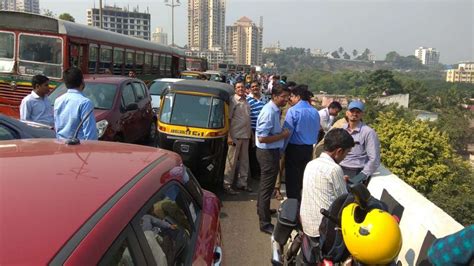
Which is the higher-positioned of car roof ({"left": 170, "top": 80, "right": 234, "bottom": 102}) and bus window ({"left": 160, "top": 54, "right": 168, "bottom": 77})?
bus window ({"left": 160, "top": 54, "right": 168, "bottom": 77})

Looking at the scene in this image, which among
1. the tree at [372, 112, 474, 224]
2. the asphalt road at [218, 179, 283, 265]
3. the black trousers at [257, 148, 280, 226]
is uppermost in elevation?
the black trousers at [257, 148, 280, 226]

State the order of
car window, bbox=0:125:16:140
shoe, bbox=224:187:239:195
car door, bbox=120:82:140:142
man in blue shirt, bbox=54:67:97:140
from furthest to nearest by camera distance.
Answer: car door, bbox=120:82:140:142
shoe, bbox=224:187:239:195
man in blue shirt, bbox=54:67:97:140
car window, bbox=0:125:16:140

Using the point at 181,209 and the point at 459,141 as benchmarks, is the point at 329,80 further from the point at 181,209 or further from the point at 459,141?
the point at 181,209

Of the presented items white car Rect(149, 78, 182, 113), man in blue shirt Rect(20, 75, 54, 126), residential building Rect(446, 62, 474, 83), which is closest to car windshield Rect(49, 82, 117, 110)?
man in blue shirt Rect(20, 75, 54, 126)

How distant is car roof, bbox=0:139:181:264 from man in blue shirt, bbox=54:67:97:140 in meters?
1.99

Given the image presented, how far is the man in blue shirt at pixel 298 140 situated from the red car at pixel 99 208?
300cm

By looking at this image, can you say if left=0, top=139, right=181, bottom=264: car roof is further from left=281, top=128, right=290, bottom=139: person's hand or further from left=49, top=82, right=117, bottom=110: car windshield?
left=49, top=82, right=117, bottom=110: car windshield

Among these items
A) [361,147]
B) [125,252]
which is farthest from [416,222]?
[125,252]

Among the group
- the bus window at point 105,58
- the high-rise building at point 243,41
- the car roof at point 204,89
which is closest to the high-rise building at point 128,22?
the bus window at point 105,58

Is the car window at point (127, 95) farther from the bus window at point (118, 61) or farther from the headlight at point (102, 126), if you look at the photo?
the bus window at point (118, 61)

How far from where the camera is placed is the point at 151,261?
1825 millimetres

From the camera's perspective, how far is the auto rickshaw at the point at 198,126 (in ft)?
21.7

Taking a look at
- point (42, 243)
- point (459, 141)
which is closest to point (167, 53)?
point (42, 243)

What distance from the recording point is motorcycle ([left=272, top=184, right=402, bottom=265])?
6.93 feet
